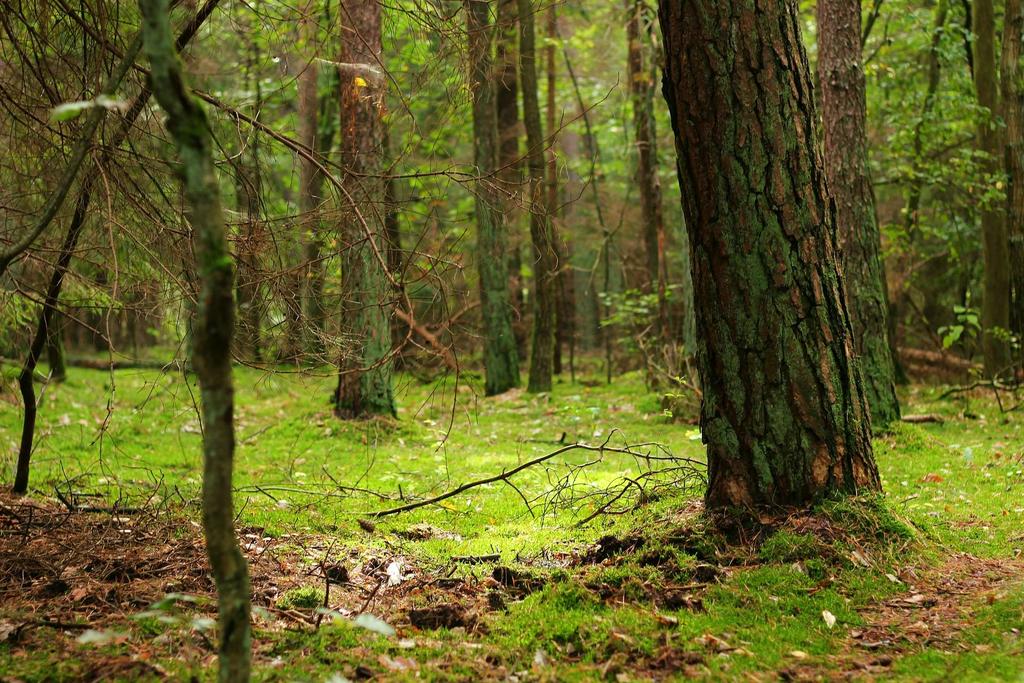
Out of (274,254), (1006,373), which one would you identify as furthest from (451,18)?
(1006,373)

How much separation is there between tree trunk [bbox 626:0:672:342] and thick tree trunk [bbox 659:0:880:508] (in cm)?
860

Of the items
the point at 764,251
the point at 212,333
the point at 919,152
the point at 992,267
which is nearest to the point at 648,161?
the point at 919,152

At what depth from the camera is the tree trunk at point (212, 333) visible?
2150 mm

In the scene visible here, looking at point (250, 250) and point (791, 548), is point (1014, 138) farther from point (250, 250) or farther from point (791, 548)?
point (250, 250)

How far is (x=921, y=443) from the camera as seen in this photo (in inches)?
300

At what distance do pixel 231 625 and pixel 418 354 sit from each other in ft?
6.61

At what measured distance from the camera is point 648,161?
14.7 metres

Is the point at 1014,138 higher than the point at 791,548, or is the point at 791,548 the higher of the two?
the point at 1014,138

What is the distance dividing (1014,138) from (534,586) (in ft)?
33.1

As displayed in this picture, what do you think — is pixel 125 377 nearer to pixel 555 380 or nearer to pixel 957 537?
pixel 555 380

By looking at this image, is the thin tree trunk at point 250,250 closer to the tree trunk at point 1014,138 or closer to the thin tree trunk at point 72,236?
the thin tree trunk at point 72,236

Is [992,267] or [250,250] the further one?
[992,267]

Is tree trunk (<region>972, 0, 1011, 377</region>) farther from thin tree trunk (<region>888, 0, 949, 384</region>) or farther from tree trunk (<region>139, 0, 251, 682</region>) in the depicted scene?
tree trunk (<region>139, 0, 251, 682</region>)

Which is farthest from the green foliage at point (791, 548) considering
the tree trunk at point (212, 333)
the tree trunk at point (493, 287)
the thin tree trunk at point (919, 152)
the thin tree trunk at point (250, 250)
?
the tree trunk at point (493, 287)
